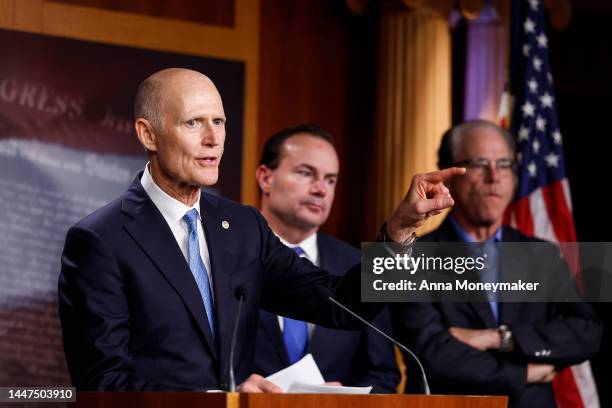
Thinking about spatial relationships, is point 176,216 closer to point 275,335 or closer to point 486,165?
point 275,335

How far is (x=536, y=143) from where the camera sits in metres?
5.54

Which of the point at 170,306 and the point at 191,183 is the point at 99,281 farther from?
the point at 191,183

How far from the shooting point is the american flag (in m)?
5.41

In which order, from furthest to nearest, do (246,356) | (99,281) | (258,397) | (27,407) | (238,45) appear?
1. (238,45)
2. (27,407)
3. (246,356)
4. (99,281)
5. (258,397)

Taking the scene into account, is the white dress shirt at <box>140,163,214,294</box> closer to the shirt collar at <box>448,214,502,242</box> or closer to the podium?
the podium

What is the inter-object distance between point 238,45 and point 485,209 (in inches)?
77.7

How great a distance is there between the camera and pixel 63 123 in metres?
5.07

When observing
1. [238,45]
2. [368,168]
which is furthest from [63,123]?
[368,168]

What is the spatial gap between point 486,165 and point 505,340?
2.52ft

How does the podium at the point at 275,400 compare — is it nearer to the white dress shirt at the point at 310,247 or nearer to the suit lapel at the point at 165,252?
the suit lapel at the point at 165,252

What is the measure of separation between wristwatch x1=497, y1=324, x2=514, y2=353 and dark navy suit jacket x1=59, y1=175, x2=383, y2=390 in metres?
1.28

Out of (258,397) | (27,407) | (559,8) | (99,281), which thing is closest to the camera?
(258,397)

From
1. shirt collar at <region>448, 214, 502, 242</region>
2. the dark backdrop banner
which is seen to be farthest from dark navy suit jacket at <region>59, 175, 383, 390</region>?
the dark backdrop banner

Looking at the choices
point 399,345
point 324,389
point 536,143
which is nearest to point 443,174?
point 399,345
